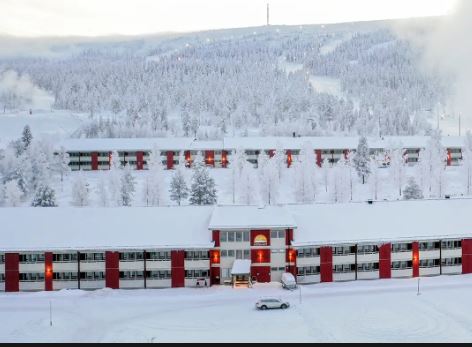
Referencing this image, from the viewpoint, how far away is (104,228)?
5984 cm

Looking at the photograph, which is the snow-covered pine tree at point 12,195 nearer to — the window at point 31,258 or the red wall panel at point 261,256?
the window at point 31,258

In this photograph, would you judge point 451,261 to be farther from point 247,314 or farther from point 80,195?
point 80,195

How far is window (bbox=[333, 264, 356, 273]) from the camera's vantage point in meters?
59.0

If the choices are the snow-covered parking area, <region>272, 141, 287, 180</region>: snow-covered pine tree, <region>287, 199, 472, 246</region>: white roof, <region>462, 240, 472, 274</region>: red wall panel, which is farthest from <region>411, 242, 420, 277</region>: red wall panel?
<region>272, 141, 287, 180</region>: snow-covered pine tree

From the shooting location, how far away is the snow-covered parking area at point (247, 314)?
43969 mm

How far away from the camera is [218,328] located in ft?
149

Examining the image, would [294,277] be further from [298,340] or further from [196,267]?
[298,340]

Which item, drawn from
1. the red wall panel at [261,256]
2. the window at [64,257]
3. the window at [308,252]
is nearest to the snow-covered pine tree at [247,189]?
the red wall panel at [261,256]

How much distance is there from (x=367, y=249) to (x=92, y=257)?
Result: 27.6 m

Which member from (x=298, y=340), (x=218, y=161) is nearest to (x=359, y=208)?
(x=298, y=340)

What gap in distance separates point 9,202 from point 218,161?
186 feet

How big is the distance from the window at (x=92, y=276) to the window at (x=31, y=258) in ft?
14.0

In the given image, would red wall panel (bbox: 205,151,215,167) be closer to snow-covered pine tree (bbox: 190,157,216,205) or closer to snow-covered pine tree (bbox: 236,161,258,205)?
snow-covered pine tree (bbox: 236,161,258,205)

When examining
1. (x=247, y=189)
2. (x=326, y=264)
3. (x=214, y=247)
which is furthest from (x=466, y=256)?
(x=247, y=189)
